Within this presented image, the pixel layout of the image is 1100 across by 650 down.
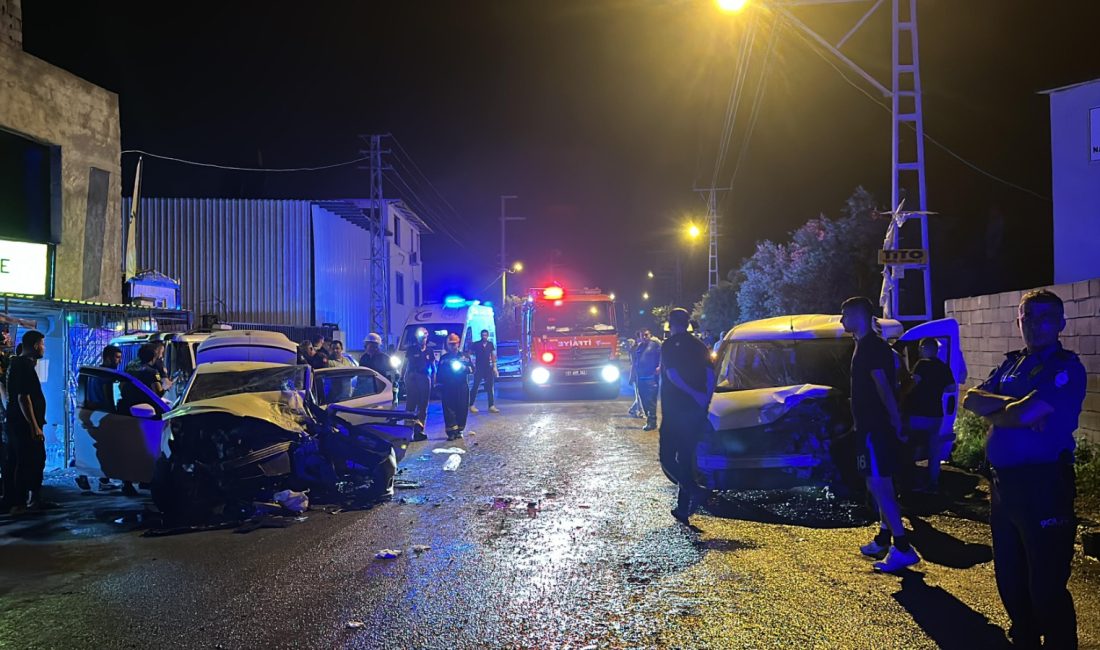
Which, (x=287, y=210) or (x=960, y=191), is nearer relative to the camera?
(x=960, y=191)

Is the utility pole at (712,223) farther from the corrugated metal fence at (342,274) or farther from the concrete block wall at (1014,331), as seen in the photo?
the concrete block wall at (1014,331)

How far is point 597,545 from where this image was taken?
20.2 feet

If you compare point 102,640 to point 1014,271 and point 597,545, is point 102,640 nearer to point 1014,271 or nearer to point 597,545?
point 597,545

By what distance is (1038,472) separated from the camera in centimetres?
363

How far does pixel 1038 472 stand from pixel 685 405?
3662 mm

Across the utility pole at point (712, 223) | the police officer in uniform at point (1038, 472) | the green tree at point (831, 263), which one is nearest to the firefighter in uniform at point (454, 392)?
the police officer in uniform at point (1038, 472)

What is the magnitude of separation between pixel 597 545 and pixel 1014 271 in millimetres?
26777

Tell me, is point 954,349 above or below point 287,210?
below

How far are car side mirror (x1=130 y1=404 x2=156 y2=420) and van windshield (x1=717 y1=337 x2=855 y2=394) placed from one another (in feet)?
19.6

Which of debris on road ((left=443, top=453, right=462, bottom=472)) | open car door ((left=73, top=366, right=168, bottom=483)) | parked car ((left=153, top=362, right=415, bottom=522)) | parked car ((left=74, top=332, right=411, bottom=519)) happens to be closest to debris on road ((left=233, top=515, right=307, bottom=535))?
parked car ((left=153, top=362, right=415, bottom=522))

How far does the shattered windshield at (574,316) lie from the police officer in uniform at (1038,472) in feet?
55.8

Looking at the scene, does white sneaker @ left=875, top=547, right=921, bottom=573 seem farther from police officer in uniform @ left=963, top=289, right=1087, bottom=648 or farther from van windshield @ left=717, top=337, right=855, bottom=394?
van windshield @ left=717, top=337, right=855, bottom=394

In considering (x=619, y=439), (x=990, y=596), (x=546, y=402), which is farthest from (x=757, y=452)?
(x=546, y=402)

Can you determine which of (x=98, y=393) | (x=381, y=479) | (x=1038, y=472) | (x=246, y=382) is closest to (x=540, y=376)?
(x=246, y=382)
